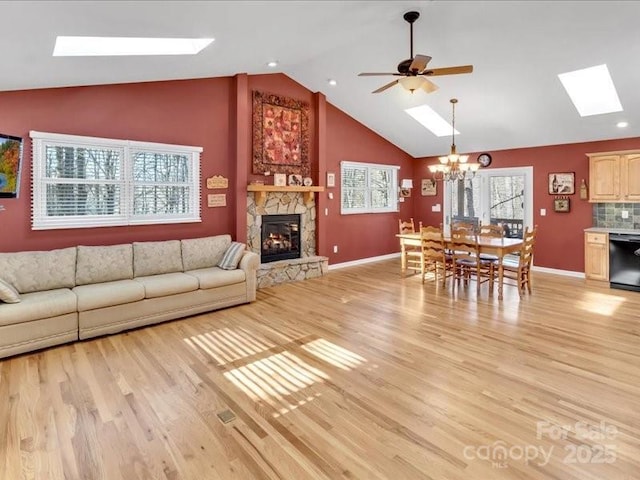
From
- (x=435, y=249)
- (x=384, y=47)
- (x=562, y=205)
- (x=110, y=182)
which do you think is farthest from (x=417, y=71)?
(x=562, y=205)

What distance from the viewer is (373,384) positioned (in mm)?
2951

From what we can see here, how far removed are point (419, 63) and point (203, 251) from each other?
12.1 feet

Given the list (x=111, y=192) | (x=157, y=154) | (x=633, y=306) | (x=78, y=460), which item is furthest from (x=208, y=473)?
(x=633, y=306)

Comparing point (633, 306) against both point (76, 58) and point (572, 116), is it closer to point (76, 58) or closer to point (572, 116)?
point (572, 116)

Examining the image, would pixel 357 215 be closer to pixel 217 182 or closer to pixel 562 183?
pixel 217 182

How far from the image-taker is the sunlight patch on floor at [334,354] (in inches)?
131

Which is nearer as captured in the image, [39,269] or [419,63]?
[419,63]

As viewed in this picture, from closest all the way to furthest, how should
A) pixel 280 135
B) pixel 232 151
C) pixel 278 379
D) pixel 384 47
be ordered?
pixel 278 379, pixel 384 47, pixel 232 151, pixel 280 135

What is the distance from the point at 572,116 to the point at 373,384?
5608 millimetres

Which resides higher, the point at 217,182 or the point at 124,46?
the point at 124,46

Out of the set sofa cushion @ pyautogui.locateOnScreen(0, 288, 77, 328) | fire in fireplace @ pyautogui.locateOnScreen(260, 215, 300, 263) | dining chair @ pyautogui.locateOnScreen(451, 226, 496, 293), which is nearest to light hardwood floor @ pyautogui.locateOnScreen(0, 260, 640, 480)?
sofa cushion @ pyautogui.locateOnScreen(0, 288, 77, 328)

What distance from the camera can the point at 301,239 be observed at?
7.06 metres

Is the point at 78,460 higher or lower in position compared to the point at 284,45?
lower

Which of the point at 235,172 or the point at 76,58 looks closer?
the point at 76,58
